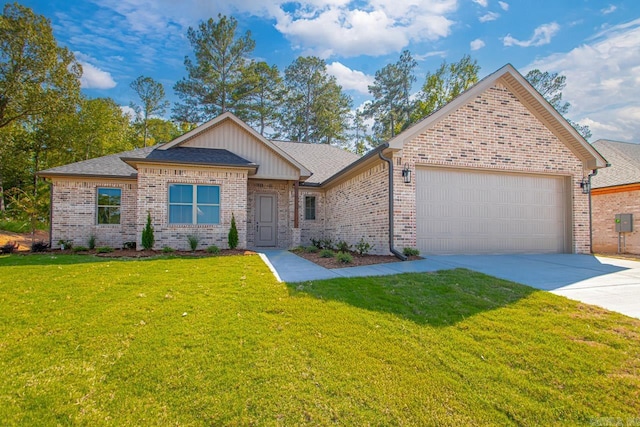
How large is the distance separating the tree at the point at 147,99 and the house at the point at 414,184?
65.7 ft

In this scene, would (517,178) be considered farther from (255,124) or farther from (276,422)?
(255,124)

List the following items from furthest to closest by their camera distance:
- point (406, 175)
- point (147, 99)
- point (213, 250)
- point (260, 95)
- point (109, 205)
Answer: point (147, 99), point (260, 95), point (109, 205), point (213, 250), point (406, 175)

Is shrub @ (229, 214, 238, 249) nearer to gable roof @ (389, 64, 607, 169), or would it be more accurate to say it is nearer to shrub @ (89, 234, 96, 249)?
shrub @ (89, 234, 96, 249)

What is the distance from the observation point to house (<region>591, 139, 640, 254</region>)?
1282 cm

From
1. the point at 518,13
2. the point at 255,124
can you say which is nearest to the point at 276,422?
the point at 518,13

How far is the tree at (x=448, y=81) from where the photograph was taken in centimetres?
2538

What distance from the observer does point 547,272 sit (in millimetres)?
6914

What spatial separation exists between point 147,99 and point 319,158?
21888 mm

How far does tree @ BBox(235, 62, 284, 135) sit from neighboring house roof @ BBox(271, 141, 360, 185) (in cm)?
1059

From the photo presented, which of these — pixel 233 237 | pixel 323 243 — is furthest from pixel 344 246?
pixel 233 237

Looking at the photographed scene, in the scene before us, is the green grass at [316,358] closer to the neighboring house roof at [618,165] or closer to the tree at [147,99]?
the neighboring house roof at [618,165]

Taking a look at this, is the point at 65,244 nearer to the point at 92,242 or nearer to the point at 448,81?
the point at 92,242

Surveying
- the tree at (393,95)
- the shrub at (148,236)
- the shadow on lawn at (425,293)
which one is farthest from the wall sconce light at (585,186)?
the tree at (393,95)

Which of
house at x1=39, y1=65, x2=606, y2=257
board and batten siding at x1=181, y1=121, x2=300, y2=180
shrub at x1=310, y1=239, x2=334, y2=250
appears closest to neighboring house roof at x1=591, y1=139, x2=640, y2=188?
house at x1=39, y1=65, x2=606, y2=257
